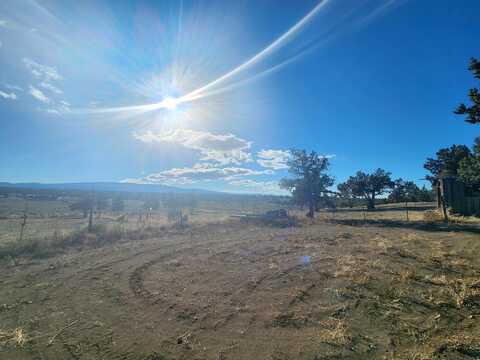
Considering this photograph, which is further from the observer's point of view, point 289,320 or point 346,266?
point 346,266

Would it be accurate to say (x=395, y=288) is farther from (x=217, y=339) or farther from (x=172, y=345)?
(x=172, y=345)

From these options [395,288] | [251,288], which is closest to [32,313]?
[251,288]

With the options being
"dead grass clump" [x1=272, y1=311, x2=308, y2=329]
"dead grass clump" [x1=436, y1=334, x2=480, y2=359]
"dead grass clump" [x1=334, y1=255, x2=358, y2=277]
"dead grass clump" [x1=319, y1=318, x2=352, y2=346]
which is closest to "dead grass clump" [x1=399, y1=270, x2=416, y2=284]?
"dead grass clump" [x1=334, y1=255, x2=358, y2=277]

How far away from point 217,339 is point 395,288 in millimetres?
4465

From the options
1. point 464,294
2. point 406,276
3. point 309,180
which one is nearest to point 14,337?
point 406,276

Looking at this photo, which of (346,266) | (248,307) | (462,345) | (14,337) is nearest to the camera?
(462,345)

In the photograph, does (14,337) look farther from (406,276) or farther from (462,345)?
(406,276)

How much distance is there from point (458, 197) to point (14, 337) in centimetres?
2791

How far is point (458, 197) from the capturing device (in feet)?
71.4

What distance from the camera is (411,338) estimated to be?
4.16 metres

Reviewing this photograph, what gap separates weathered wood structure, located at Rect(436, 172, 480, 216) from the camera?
68.9ft

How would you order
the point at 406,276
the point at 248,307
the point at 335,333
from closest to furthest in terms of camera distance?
the point at 335,333 < the point at 248,307 < the point at 406,276

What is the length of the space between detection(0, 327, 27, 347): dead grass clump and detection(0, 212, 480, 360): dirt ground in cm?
2

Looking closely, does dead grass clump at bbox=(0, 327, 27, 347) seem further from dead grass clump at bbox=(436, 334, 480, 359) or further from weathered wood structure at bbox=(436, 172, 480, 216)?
weathered wood structure at bbox=(436, 172, 480, 216)
